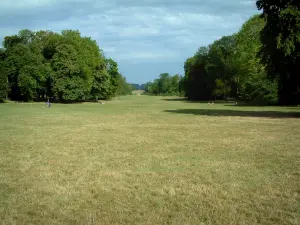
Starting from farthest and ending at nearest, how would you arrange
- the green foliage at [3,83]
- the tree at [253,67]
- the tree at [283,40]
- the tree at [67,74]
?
the tree at [67,74]
the green foliage at [3,83]
the tree at [253,67]
the tree at [283,40]

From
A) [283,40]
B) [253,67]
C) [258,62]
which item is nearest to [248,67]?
[253,67]

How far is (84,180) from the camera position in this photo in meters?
9.09

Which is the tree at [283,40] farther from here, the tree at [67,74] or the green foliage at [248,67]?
the tree at [67,74]

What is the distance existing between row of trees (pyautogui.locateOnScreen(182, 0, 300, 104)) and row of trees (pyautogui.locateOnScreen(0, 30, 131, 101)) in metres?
27.5

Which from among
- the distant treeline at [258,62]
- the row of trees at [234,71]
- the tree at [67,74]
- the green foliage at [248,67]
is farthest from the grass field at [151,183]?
the tree at [67,74]

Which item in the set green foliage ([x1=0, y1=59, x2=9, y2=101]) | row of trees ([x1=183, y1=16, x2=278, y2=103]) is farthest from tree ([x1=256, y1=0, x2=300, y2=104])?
green foliage ([x1=0, y1=59, x2=9, y2=101])

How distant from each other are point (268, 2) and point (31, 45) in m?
64.3

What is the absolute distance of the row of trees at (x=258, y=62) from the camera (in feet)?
89.2

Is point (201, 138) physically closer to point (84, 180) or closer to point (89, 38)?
point (84, 180)

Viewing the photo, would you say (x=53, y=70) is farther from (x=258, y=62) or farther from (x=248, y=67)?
(x=258, y=62)

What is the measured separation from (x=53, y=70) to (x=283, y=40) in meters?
56.9

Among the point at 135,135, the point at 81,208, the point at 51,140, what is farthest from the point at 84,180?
the point at 135,135

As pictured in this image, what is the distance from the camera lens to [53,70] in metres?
74.5

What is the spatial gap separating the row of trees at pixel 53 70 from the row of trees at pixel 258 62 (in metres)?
27.5
